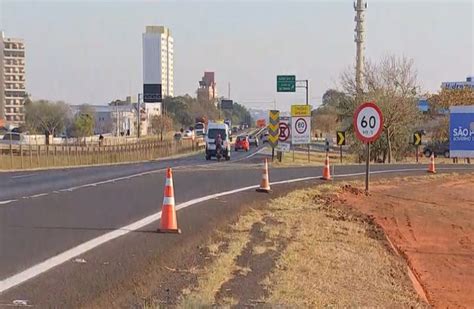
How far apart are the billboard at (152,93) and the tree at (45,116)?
18641mm

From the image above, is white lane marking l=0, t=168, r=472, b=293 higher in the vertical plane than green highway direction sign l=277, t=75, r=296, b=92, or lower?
lower

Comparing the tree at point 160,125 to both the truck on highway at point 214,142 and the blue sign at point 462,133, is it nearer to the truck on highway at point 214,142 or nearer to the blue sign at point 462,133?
the truck on highway at point 214,142

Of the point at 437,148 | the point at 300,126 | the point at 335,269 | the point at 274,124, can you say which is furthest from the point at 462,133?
the point at 437,148

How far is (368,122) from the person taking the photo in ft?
57.6

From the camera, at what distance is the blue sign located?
49.5 feet

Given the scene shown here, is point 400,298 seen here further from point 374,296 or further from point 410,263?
point 410,263

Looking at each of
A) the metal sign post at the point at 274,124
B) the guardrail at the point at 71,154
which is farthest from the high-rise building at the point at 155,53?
the metal sign post at the point at 274,124

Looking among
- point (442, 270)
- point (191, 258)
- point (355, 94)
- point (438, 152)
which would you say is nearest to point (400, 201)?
point (442, 270)

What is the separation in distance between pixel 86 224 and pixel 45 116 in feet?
295

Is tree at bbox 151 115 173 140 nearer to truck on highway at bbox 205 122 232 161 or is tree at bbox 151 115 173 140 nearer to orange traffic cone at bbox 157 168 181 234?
truck on highway at bbox 205 122 232 161

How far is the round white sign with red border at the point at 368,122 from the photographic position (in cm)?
1738

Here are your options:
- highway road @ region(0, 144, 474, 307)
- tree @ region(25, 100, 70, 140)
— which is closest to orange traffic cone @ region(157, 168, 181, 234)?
highway road @ region(0, 144, 474, 307)

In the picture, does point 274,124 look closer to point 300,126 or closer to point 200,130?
point 300,126

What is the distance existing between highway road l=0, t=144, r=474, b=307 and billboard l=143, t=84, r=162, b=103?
5980 cm
